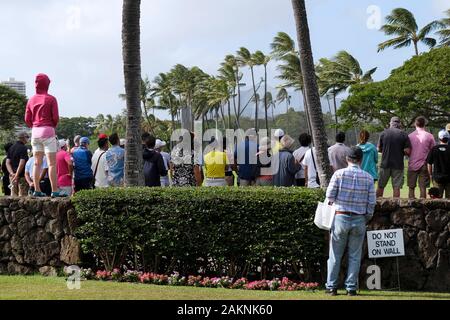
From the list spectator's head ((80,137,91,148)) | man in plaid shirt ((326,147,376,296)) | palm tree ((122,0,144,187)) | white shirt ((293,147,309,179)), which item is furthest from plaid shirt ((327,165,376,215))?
spectator's head ((80,137,91,148))

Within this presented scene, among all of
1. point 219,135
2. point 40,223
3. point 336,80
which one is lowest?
point 40,223

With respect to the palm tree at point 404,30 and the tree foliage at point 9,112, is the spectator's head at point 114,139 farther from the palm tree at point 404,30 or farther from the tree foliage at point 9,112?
the tree foliage at point 9,112

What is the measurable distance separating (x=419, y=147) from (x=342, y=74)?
6548 centimetres

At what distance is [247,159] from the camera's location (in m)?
13.9

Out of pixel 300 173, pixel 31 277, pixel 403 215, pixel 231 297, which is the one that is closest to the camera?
pixel 231 297

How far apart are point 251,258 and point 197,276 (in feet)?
2.69

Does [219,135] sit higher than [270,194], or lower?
higher

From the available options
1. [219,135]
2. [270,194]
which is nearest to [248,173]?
[219,135]

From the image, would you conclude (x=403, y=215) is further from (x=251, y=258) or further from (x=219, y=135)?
(x=219, y=135)

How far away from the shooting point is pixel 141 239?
1057cm

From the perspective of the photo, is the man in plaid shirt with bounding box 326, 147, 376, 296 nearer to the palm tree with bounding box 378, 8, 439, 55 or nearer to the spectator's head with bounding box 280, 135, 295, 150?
the spectator's head with bounding box 280, 135, 295, 150

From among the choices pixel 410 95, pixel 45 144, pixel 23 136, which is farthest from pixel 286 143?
pixel 410 95

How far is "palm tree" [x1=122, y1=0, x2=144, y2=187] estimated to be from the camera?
1209 centimetres

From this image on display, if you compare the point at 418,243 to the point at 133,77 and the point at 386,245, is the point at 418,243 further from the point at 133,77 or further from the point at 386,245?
the point at 133,77
